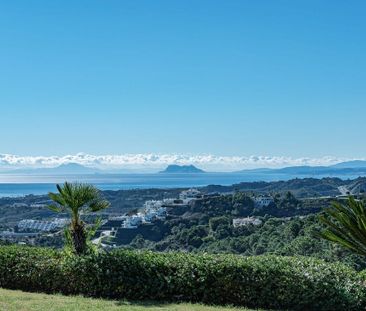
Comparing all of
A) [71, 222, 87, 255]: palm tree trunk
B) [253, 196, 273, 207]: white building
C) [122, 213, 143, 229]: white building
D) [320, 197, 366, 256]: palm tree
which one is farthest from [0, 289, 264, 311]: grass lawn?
[253, 196, 273, 207]: white building

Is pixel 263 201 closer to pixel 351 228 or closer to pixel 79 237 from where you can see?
pixel 79 237

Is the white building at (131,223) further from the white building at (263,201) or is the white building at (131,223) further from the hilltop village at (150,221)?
the white building at (263,201)

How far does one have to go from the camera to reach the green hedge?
784 cm

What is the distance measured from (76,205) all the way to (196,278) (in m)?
2.65

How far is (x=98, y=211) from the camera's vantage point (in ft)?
31.5

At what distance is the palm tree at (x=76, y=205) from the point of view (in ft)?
29.9

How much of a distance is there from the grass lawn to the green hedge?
1.57ft

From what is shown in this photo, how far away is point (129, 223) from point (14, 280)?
16.1 m

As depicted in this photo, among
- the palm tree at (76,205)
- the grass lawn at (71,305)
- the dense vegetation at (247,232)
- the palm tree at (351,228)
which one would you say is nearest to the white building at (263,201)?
the dense vegetation at (247,232)

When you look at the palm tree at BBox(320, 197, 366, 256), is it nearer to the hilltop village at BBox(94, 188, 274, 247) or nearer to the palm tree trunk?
the palm tree trunk

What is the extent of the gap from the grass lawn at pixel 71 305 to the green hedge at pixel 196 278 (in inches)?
18.8

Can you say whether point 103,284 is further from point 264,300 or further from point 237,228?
point 237,228

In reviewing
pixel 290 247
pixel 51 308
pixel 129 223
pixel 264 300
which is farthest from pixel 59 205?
pixel 129 223

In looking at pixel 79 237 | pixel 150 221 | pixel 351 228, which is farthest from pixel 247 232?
pixel 351 228
